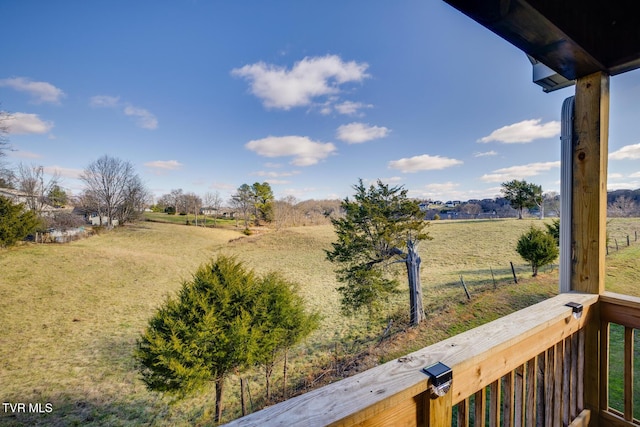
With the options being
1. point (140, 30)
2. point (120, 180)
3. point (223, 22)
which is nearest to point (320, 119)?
point (223, 22)

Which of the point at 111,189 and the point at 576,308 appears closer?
the point at 576,308

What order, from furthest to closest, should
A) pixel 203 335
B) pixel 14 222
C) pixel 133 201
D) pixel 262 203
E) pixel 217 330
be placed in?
pixel 262 203
pixel 133 201
pixel 14 222
pixel 217 330
pixel 203 335

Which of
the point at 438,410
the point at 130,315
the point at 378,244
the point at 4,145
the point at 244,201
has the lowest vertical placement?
the point at 130,315

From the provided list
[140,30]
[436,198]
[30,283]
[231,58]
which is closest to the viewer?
[140,30]

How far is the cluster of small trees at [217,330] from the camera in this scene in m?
2.73

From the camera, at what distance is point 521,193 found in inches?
510

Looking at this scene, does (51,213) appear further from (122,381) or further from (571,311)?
(571,311)

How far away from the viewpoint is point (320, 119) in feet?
33.2

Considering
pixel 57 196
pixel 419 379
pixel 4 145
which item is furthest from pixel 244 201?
pixel 419 379

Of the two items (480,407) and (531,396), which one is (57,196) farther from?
(531,396)

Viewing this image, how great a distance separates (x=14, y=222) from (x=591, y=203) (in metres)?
9.93

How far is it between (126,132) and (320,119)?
6.91 m

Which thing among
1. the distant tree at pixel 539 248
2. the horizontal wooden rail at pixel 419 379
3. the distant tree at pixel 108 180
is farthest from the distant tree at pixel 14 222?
the distant tree at pixel 539 248

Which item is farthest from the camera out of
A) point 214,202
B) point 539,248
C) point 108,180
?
point 214,202
